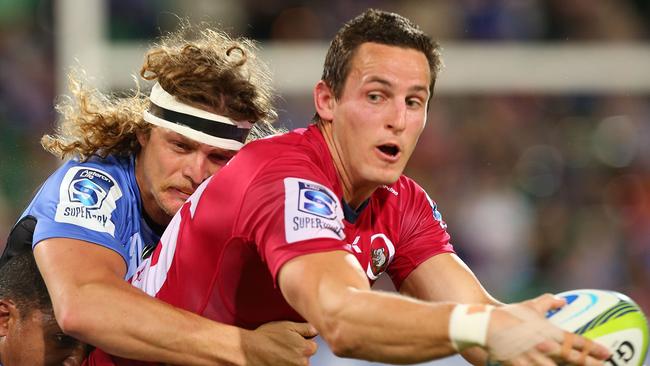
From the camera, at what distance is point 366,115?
3.50m

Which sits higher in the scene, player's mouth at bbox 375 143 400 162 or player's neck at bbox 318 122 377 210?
player's mouth at bbox 375 143 400 162

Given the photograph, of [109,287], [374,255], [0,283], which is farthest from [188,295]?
[0,283]

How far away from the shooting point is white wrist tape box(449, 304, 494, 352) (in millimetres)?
2756

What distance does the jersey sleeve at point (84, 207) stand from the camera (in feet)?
13.2

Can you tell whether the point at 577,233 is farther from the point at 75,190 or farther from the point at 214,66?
the point at 75,190

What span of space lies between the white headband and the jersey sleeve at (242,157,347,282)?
1058 mm

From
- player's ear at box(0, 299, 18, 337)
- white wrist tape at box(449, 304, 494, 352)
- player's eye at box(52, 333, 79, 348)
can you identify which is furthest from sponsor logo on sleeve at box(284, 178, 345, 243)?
player's ear at box(0, 299, 18, 337)

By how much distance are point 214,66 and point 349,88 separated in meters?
1.14

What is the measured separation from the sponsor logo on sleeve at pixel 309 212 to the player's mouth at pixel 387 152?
33cm

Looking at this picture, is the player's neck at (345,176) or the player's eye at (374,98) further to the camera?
the player's neck at (345,176)

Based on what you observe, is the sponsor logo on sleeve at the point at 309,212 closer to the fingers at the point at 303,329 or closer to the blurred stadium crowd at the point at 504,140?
the fingers at the point at 303,329

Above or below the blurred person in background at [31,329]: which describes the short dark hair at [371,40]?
above

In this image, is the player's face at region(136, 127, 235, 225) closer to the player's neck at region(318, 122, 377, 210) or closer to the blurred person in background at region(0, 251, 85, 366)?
the blurred person in background at region(0, 251, 85, 366)

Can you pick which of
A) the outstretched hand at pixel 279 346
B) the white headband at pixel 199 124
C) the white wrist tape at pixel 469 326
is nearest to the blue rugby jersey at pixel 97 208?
the white headband at pixel 199 124
